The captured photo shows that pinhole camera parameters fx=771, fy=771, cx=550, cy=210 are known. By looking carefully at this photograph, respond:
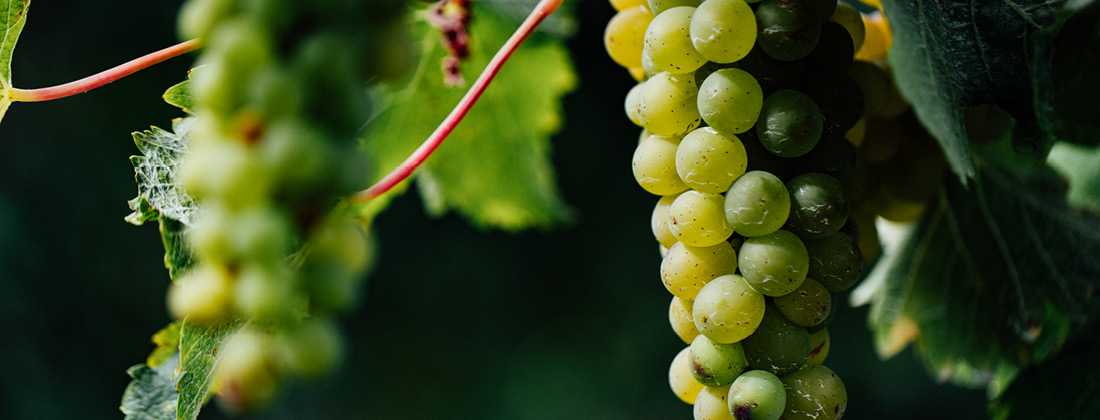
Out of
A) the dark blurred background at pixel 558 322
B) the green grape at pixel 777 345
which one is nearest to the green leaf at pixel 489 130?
the green grape at pixel 777 345

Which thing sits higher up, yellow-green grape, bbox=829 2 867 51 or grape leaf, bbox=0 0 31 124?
grape leaf, bbox=0 0 31 124

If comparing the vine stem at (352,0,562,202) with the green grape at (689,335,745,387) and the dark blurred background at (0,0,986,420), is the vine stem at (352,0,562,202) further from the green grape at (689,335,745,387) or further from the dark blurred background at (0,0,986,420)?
the dark blurred background at (0,0,986,420)

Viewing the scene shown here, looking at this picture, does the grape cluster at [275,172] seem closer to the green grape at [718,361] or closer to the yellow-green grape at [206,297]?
the yellow-green grape at [206,297]

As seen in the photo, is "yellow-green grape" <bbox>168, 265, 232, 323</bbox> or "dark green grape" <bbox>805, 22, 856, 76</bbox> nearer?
"yellow-green grape" <bbox>168, 265, 232, 323</bbox>

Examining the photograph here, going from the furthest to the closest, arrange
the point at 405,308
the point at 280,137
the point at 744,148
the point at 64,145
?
the point at 405,308
the point at 64,145
the point at 744,148
the point at 280,137

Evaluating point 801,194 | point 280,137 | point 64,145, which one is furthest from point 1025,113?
point 64,145

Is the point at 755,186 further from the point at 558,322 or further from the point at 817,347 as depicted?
the point at 558,322

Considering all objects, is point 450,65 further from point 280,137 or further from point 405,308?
point 405,308

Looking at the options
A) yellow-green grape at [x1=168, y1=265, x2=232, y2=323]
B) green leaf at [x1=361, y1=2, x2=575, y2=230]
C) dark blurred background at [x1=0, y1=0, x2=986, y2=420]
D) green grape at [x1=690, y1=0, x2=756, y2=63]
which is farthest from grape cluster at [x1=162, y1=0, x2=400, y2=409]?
dark blurred background at [x1=0, y1=0, x2=986, y2=420]
